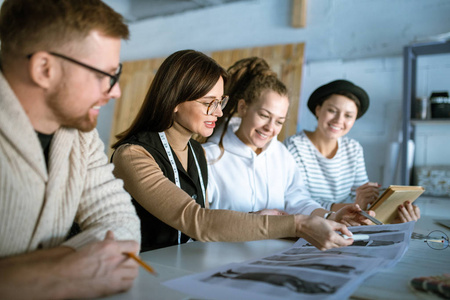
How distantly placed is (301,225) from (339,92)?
60.5 inches

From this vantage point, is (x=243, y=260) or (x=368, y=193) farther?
(x=368, y=193)

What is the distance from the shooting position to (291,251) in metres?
1.09

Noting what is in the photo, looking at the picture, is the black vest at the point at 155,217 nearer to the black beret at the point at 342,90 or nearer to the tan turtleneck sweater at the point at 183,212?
the tan turtleneck sweater at the point at 183,212

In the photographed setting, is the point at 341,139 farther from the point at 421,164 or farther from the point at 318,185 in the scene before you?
the point at 421,164

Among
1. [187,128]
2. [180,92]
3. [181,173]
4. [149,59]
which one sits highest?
[149,59]

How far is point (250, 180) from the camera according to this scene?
1.92 m

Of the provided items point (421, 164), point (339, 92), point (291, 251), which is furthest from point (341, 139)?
point (291, 251)

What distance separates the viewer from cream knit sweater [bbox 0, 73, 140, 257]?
0.76 metres

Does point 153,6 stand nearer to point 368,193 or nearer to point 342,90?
point 342,90

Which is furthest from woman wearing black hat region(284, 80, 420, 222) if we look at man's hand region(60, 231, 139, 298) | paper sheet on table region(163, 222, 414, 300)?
man's hand region(60, 231, 139, 298)

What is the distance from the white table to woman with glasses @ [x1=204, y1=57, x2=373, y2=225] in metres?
0.64

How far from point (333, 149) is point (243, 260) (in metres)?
1.63

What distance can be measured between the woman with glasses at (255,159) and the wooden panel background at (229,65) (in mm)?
1499

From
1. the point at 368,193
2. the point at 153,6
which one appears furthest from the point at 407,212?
the point at 153,6
